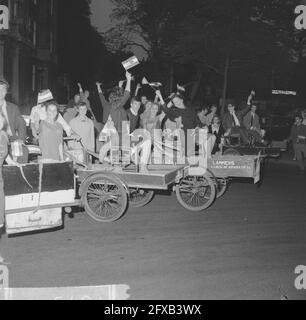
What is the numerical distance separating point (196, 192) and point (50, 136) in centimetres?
292

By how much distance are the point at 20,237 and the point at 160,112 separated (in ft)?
16.4

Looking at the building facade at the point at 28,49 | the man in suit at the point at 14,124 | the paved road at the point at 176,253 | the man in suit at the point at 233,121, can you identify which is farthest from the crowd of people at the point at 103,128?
the building facade at the point at 28,49

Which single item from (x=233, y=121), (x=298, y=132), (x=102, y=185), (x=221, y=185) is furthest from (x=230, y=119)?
(x=102, y=185)

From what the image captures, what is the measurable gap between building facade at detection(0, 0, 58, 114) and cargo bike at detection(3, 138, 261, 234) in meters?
16.5

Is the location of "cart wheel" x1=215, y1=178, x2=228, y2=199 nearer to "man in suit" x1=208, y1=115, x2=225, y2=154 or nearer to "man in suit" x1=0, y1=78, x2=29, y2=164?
"man in suit" x1=208, y1=115, x2=225, y2=154

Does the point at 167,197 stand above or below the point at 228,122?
below

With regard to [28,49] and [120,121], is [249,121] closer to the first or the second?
[120,121]

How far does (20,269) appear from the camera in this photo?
→ 18.7 ft

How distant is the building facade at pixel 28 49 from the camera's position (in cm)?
2603

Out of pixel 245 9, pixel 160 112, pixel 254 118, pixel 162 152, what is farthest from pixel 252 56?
pixel 162 152

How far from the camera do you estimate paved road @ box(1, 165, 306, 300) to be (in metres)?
5.27

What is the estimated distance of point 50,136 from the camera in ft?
24.7

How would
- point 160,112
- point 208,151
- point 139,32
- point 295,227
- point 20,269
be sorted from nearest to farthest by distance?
point 20,269 < point 295,227 < point 208,151 < point 160,112 < point 139,32

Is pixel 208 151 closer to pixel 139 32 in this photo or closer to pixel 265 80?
pixel 265 80
